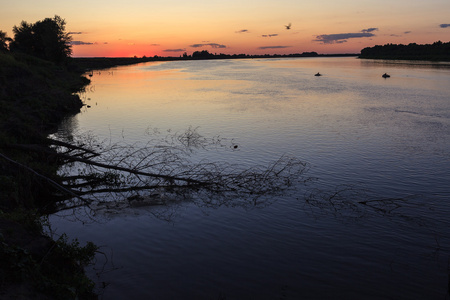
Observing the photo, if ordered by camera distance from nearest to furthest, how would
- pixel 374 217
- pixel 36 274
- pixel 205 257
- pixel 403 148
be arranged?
pixel 36 274 → pixel 205 257 → pixel 374 217 → pixel 403 148

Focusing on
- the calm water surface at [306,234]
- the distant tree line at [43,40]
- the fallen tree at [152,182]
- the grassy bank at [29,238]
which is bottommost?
the calm water surface at [306,234]

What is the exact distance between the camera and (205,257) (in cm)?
1030

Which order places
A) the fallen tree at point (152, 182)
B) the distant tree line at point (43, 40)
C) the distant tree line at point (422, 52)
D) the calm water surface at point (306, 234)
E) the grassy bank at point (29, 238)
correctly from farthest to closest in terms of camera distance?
the distant tree line at point (422, 52)
the distant tree line at point (43, 40)
the fallen tree at point (152, 182)
the calm water surface at point (306, 234)
the grassy bank at point (29, 238)

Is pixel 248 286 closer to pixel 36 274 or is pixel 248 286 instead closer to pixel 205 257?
pixel 205 257

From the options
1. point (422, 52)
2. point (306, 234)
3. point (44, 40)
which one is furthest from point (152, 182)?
point (422, 52)

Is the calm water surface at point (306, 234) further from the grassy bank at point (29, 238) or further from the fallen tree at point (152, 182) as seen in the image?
the grassy bank at point (29, 238)

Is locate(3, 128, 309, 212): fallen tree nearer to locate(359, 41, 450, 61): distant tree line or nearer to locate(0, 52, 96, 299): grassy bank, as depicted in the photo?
locate(0, 52, 96, 299): grassy bank

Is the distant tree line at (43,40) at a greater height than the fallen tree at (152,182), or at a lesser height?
greater

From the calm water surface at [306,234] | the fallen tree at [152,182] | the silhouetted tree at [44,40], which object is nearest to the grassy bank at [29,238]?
the fallen tree at [152,182]

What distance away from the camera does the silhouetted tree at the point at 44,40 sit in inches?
2960

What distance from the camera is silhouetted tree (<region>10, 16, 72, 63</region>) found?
2960 inches

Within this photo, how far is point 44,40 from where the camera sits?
243ft

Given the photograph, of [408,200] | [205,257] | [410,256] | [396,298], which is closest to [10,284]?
[205,257]

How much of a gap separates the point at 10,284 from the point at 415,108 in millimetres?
40663
